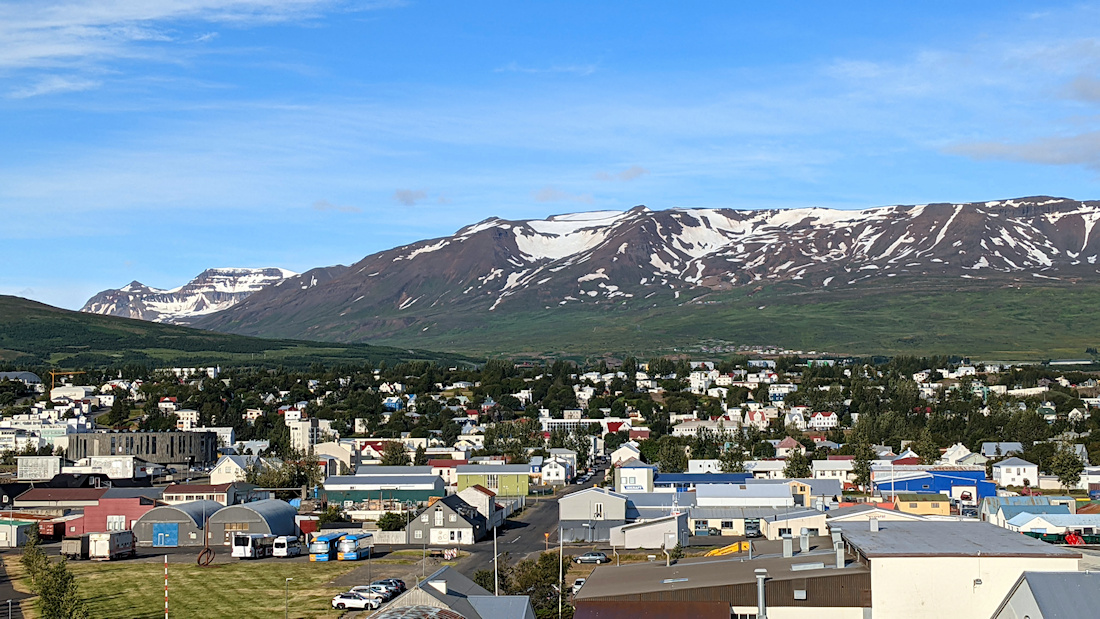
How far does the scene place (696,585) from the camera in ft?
78.4

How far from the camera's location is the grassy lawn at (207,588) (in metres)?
31.7

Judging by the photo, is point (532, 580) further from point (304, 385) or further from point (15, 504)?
point (304, 385)

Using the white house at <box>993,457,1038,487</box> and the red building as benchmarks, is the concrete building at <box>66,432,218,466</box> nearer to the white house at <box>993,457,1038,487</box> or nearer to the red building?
the red building

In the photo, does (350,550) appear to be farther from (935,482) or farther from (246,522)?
(935,482)

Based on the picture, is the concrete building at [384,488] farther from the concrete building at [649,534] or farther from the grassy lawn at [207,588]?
the grassy lawn at [207,588]

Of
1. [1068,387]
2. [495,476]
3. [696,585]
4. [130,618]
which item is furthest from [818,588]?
[1068,387]

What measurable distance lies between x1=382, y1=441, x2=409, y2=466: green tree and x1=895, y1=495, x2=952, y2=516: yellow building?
33424mm

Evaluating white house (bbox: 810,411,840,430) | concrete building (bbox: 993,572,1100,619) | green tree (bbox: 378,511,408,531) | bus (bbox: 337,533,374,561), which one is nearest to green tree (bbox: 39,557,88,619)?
bus (bbox: 337,533,374,561)

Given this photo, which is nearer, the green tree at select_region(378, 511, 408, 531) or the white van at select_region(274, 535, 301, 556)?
the white van at select_region(274, 535, 301, 556)

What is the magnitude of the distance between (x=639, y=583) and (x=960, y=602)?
6290mm

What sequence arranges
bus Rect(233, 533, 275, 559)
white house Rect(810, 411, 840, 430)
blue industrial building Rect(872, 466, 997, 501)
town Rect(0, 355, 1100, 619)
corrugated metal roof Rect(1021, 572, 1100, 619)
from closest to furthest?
corrugated metal roof Rect(1021, 572, 1100, 619)
town Rect(0, 355, 1100, 619)
bus Rect(233, 533, 275, 559)
blue industrial building Rect(872, 466, 997, 501)
white house Rect(810, 411, 840, 430)

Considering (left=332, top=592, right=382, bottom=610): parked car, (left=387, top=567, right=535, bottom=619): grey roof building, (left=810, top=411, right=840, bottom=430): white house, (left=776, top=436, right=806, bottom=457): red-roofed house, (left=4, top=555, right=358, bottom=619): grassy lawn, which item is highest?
(left=810, top=411, right=840, bottom=430): white house

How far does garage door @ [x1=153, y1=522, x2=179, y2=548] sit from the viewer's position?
157 feet

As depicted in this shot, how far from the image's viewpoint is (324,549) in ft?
140
